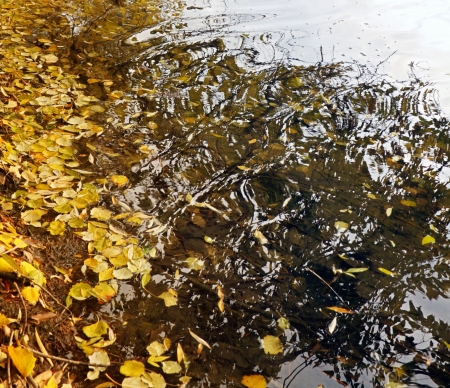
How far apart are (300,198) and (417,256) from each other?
0.72 m

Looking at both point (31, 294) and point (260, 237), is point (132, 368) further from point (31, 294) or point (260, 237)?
point (260, 237)

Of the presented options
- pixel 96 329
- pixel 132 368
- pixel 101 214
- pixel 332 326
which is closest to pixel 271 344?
pixel 332 326

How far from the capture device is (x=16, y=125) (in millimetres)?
2369

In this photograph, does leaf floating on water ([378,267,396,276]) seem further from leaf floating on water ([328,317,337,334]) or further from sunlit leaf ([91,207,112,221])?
sunlit leaf ([91,207,112,221])

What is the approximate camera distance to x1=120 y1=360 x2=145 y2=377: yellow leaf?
1313mm

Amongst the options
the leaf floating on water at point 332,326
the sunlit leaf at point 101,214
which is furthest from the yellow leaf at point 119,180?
the leaf floating on water at point 332,326

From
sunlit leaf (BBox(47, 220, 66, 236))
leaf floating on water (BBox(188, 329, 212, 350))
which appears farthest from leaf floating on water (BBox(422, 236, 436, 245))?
sunlit leaf (BBox(47, 220, 66, 236))

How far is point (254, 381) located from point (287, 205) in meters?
1.06

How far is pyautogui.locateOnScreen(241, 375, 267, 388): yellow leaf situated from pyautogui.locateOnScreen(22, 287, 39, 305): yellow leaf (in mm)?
860

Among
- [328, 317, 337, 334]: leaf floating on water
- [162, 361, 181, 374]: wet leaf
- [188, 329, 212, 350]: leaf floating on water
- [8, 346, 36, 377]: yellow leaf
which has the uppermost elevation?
[8, 346, 36, 377]: yellow leaf

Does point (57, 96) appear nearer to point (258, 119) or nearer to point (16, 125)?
point (16, 125)

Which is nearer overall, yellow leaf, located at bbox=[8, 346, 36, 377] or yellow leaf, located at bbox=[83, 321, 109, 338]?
yellow leaf, located at bbox=[8, 346, 36, 377]

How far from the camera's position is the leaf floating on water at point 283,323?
5.19 feet

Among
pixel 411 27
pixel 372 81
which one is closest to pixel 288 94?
pixel 372 81
